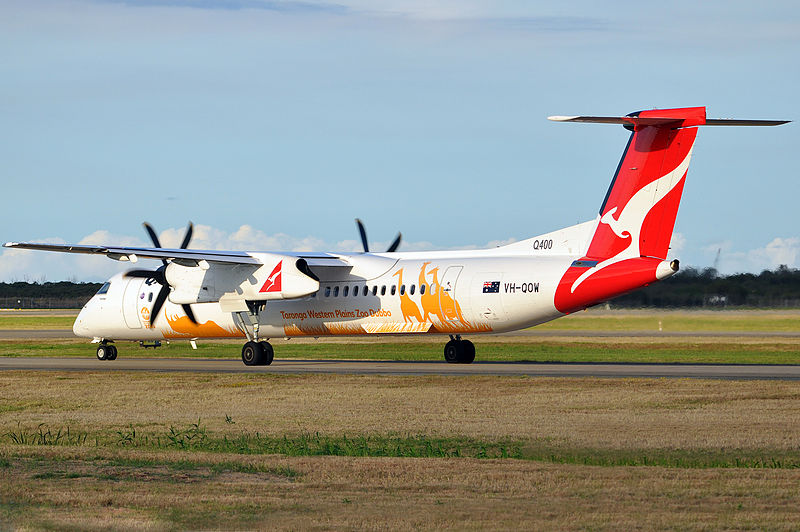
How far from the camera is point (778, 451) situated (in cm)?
1447

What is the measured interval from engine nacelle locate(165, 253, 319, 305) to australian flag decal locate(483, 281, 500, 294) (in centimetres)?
551

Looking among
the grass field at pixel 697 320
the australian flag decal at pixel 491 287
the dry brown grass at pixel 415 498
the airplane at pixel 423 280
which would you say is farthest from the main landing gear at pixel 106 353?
the dry brown grass at pixel 415 498

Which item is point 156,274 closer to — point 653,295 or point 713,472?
point 653,295

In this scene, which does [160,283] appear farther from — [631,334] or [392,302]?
[631,334]

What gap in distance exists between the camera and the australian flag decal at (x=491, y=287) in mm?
31766

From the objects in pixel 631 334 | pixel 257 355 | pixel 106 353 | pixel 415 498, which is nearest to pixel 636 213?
pixel 257 355

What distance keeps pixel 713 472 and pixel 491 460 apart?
2.84m

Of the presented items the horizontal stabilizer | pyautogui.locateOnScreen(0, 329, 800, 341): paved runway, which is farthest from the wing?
pyautogui.locateOnScreen(0, 329, 800, 341): paved runway

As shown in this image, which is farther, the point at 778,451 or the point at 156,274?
the point at 156,274

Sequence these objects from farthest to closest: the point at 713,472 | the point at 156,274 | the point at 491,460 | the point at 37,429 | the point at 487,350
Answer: the point at 487,350 → the point at 156,274 → the point at 37,429 → the point at 491,460 → the point at 713,472

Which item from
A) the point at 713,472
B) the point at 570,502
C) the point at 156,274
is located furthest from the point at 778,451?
the point at 156,274

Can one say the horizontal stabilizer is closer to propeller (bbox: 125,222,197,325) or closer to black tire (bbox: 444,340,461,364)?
black tire (bbox: 444,340,461,364)

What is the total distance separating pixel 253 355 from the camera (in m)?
35.1

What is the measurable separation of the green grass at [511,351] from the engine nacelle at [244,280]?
5132mm
